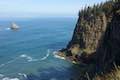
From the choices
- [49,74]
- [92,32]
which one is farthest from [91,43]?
[49,74]

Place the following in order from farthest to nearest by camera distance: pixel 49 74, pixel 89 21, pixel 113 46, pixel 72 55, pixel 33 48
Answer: pixel 33 48, pixel 89 21, pixel 72 55, pixel 49 74, pixel 113 46

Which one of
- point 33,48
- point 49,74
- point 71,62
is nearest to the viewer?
point 49,74

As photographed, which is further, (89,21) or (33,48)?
(33,48)

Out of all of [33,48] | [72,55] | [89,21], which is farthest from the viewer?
[33,48]

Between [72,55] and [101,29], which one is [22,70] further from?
[101,29]

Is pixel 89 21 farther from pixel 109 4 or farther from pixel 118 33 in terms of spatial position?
pixel 118 33

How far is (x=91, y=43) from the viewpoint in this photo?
110438mm

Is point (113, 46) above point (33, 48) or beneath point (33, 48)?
above

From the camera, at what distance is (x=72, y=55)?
109 meters

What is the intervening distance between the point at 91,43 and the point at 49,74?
31.5 meters

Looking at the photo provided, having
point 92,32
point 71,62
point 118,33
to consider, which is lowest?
point 71,62

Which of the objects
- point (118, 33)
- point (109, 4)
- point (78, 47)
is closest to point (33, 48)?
point (78, 47)

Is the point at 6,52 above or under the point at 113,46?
under

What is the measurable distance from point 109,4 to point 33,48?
141ft
